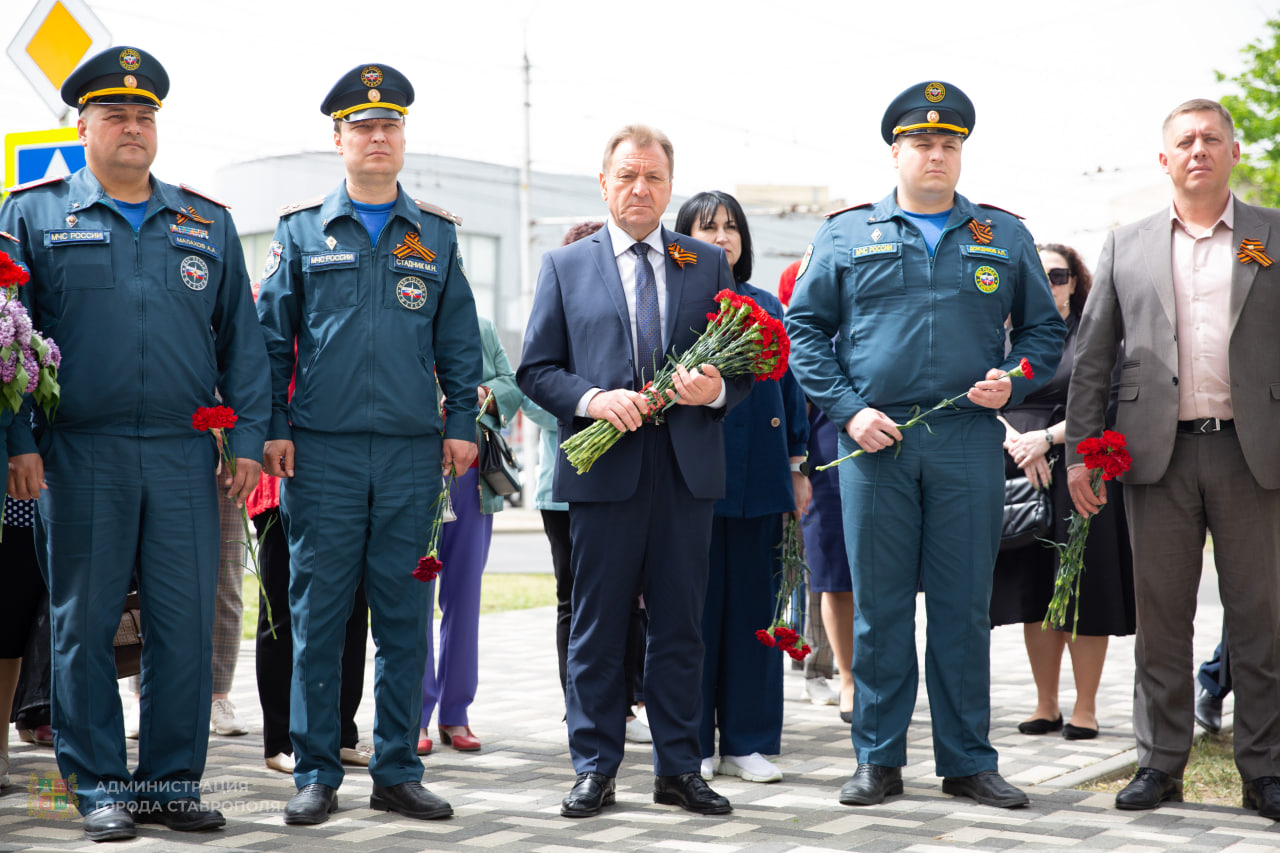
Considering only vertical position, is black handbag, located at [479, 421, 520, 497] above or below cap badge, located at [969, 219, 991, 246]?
below

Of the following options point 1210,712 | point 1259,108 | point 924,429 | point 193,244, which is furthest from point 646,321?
point 1259,108

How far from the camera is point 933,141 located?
15.2ft

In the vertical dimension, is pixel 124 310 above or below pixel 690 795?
above

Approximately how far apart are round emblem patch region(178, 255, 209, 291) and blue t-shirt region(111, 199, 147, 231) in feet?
0.62

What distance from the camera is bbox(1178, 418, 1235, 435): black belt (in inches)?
177

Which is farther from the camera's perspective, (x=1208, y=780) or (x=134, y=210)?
(x=1208, y=780)

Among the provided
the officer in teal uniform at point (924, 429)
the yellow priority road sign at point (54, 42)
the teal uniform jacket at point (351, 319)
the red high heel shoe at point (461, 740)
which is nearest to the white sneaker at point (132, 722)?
the red high heel shoe at point (461, 740)

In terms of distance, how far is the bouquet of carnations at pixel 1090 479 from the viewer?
15.0 feet

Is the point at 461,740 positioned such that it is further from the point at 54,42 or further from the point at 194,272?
the point at 54,42

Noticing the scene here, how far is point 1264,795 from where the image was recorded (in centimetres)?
436

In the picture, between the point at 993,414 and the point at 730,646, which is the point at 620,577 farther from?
the point at 993,414

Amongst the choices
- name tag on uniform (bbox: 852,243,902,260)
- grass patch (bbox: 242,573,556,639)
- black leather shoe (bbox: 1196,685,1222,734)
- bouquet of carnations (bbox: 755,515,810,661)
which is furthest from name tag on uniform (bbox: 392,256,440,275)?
grass patch (bbox: 242,573,556,639)

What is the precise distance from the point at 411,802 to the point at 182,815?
2.40 ft

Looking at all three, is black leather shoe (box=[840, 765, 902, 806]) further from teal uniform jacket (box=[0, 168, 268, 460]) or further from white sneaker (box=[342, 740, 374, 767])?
teal uniform jacket (box=[0, 168, 268, 460])
